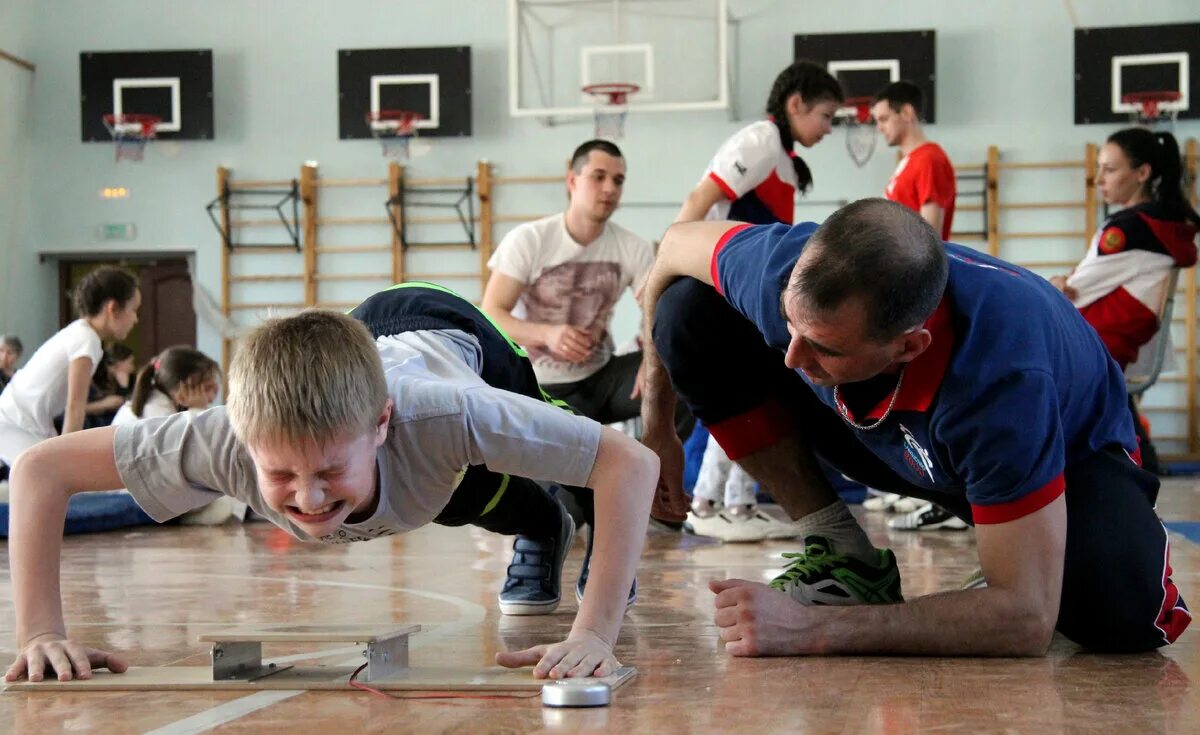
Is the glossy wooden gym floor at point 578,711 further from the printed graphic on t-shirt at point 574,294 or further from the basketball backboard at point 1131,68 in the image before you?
the basketball backboard at point 1131,68

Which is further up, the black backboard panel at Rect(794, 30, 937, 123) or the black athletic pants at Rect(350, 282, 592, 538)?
the black backboard panel at Rect(794, 30, 937, 123)

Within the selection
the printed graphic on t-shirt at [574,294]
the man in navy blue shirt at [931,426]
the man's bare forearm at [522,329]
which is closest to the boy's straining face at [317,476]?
the man in navy blue shirt at [931,426]

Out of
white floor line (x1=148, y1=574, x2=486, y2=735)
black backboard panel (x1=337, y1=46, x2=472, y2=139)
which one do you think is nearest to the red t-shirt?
white floor line (x1=148, y1=574, x2=486, y2=735)

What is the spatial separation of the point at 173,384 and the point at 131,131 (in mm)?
6145

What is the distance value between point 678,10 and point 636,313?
8.27 feet

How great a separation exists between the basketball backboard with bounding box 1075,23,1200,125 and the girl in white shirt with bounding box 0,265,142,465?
7.84m

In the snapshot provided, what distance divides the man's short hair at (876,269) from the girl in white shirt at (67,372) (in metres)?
4.67

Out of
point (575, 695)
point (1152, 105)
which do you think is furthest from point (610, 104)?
point (575, 695)

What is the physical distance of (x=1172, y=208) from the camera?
4.89 meters

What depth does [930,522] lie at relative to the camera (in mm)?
4680

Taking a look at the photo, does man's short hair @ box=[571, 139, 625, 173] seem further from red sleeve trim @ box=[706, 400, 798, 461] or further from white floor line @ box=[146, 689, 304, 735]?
white floor line @ box=[146, 689, 304, 735]

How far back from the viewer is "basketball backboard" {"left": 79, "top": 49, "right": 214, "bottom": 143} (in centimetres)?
1143

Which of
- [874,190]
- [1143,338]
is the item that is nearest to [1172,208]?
[1143,338]

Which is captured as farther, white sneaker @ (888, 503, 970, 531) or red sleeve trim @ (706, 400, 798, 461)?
white sneaker @ (888, 503, 970, 531)
